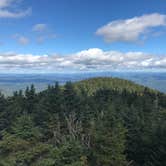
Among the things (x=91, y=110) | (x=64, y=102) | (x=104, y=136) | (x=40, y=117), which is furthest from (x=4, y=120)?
(x=104, y=136)

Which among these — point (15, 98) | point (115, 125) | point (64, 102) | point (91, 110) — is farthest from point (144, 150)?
point (15, 98)

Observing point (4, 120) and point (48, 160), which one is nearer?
point (48, 160)

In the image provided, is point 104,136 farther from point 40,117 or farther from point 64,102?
point 64,102

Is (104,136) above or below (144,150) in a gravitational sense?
above

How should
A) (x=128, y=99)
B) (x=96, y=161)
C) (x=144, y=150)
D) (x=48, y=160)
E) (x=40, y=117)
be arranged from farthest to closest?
(x=128, y=99) < (x=40, y=117) < (x=144, y=150) < (x=96, y=161) < (x=48, y=160)

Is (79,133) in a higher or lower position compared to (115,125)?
lower

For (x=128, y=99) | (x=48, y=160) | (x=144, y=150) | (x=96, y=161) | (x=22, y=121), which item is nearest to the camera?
(x=48, y=160)

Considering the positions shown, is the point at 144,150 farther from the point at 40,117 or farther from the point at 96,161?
the point at 40,117

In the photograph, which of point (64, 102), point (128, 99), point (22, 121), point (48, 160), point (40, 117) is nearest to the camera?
point (48, 160)

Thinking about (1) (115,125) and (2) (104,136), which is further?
(1) (115,125)
